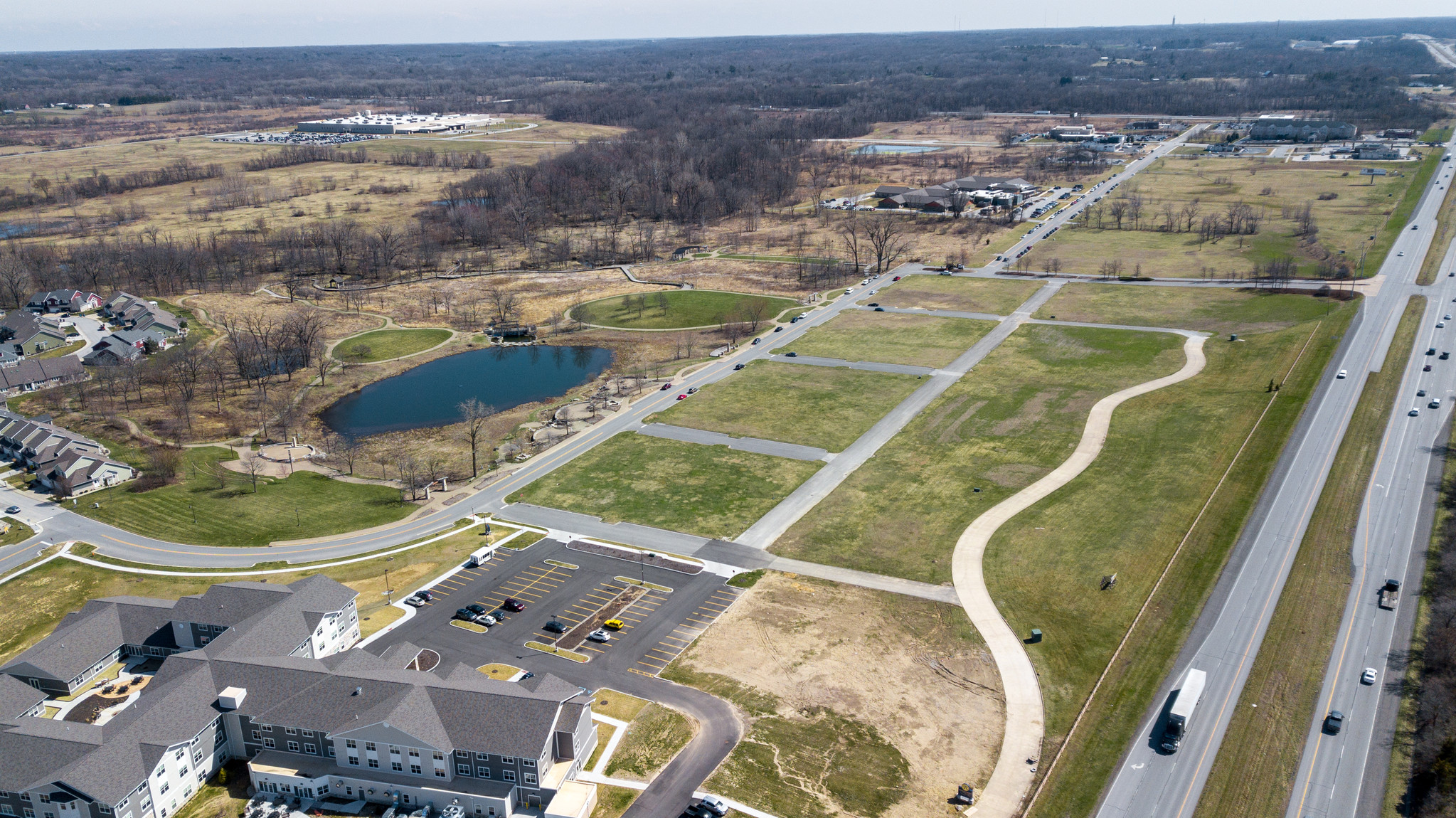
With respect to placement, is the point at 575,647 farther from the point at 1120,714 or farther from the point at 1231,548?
the point at 1231,548

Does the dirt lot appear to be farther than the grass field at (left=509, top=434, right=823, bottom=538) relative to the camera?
No

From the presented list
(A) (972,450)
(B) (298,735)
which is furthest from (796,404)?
(B) (298,735)

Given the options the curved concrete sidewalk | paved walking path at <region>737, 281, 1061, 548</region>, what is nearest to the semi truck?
the curved concrete sidewalk

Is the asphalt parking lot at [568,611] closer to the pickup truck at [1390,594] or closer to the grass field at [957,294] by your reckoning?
the pickup truck at [1390,594]

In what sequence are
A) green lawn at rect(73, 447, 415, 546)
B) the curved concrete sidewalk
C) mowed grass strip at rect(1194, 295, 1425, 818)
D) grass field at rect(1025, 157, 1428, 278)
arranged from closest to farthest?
mowed grass strip at rect(1194, 295, 1425, 818) → the curved concrete sidewalk → green lawn at rect(73, 447, 415, 546) → grass field at rect(1025, 157, 1428, 278)

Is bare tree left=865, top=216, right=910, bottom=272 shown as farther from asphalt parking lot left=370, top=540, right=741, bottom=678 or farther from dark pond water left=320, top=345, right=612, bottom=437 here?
asphalt parking lot left=370, top=540, right=741, bottom=678

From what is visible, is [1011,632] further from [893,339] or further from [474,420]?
[893,339]
